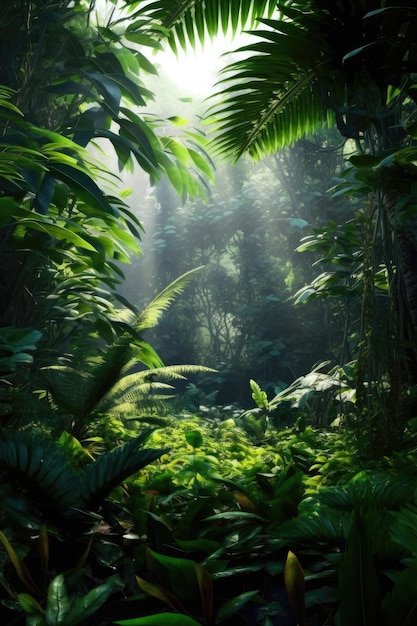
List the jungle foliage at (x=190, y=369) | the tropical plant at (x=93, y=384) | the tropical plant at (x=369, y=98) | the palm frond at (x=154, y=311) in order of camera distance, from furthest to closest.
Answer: the palm frond at (x=154, y=311), the tropical plant at (x=93, y=384), the tropical plant at (x=369, y=98), the jungle foliage at (x=190, y=369)

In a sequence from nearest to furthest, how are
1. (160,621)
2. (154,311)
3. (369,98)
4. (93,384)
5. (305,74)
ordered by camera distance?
1. (160,621)
2. (369,98)
3. (305,74)
4. (93,384)
5. (154,311)

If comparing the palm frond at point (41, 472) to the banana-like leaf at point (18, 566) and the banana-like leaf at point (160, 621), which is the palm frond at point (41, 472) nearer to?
the banana-like leaf at point (18, 566)

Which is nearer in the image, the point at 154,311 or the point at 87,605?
the point at 87,605

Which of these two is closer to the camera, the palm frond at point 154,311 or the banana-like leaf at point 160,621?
the banana-like leaf at point 160,621

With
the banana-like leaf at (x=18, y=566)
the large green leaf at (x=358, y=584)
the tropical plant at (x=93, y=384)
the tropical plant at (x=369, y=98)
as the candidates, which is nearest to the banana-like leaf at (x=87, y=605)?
the banana-like leaf at (x=18, y=566)

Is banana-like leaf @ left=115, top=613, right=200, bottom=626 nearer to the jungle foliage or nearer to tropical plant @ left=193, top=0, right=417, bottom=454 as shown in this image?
the jungle foliage

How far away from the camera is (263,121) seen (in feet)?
8.48

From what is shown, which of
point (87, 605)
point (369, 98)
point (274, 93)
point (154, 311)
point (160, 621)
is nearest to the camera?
point (160, 621)

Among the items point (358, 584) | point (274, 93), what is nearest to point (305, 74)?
point (274, 93)

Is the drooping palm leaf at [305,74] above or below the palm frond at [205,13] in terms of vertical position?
below

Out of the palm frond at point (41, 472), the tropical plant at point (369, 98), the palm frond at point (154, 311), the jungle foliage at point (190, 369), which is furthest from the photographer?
the palm frond at point (154, 311)

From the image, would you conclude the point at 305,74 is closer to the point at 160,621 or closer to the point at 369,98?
the point at 369,98

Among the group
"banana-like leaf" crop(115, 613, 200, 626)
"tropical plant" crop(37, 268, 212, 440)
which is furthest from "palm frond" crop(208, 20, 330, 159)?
"banana-like leaf" crop(115, 613, 200, 626)

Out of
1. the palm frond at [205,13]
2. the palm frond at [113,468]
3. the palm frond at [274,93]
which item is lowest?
the palm frond at [113,468]
